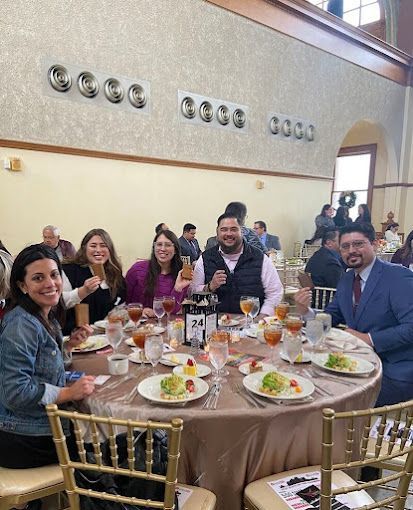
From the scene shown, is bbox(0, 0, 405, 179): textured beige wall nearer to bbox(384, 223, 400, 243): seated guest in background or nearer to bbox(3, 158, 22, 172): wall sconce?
bbox(3, 158, 22, 172): wall sconce

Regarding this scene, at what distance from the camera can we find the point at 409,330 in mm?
2281

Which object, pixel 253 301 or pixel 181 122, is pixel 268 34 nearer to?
pixel 181 122

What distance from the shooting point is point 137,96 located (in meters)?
6.17

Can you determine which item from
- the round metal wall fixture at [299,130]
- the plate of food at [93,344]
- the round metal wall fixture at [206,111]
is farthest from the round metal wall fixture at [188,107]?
the plate of food at [93,344]

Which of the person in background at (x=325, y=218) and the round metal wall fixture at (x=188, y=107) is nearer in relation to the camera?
the round metal wall fixture at (x=188, y=107)

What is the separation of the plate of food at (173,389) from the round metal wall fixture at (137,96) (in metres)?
5.37

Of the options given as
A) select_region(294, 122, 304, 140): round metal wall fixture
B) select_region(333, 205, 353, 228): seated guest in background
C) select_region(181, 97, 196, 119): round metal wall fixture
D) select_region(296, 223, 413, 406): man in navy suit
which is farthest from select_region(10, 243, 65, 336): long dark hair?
select_region(333, 205, 353, 228): seated guest in background

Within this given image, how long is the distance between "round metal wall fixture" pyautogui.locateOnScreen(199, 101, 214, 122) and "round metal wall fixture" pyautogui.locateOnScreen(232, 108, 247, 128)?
0.57 m

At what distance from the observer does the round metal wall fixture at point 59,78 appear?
528 cm

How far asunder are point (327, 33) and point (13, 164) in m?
7.19

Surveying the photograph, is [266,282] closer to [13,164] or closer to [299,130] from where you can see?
[13,164]

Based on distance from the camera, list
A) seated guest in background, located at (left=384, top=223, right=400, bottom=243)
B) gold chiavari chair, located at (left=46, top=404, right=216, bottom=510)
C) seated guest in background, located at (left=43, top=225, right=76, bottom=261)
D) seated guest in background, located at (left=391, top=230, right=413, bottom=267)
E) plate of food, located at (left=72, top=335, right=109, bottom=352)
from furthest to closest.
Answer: seated guest in background, located at (left=384, top=223, right=400, bottom=243)
seated guest in background, located at (left=391, top=230, right=413, bottom=267)
seated guest in background, located at (left=43, top=225, right=76, bottom=261)
plate of food, located at (left=72, top=335, right=109, bottom=352)
gold chiavari chair, located at (left=46, top=404, right=216, bottom=510)

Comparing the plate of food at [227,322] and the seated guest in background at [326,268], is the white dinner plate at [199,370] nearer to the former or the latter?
the plate of food at [227,322]

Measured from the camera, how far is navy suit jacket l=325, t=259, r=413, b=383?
229 cm
